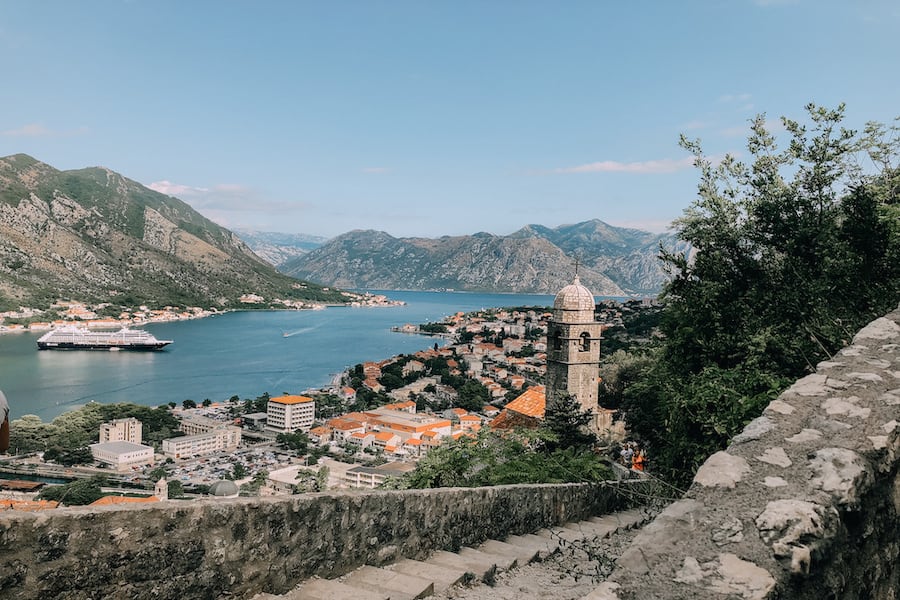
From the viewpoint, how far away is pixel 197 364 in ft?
180

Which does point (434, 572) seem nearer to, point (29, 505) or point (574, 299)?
point (29, 505)

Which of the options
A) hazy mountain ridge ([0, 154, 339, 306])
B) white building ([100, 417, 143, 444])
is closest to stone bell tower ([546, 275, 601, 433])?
white building ([100, 417, 143, 444])

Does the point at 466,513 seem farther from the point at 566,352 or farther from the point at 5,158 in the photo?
the point at 5,158

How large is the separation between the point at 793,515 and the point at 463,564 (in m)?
1.79

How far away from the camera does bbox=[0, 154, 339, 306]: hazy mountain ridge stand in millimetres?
84000

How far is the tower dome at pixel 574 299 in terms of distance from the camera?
51.7 feet

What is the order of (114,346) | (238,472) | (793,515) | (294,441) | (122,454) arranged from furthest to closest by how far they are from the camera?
1. (114,346)
2. (294,441)
3. (122,454)
4. (238,472)
5. (793,515)

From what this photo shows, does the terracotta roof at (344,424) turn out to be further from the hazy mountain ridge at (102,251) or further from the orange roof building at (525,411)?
the hazy mountain ridge at (102,251)

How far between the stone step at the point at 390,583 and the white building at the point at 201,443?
30761 mm

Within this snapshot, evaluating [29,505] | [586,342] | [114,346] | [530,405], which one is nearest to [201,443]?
[530,405]

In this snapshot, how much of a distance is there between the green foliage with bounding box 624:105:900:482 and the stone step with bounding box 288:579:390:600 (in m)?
2.82

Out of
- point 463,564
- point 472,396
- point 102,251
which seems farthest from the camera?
point 102,251

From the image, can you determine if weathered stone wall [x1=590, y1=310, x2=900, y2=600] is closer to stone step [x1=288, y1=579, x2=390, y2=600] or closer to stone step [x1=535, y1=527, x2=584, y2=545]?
stone step [x1=288, y1=579, x2=390, y2=600]

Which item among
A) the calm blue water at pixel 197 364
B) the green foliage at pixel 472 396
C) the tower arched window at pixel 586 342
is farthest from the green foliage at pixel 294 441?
the tower arched window at pixel 586 342
